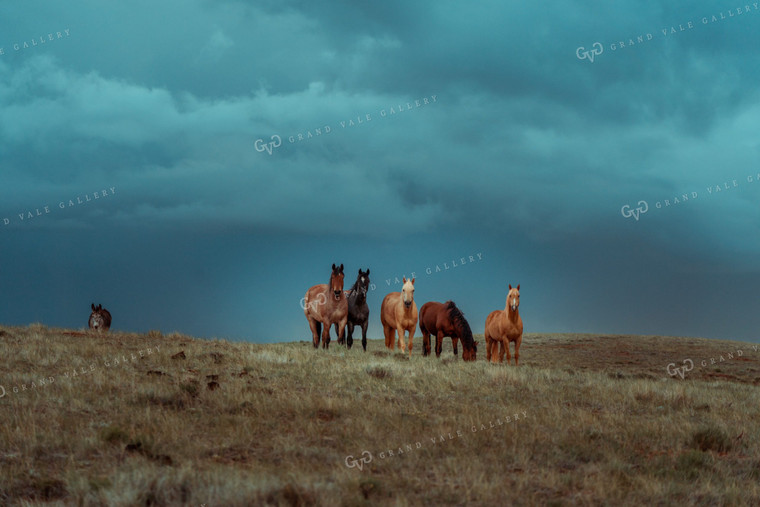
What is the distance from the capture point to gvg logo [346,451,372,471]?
26.8ft

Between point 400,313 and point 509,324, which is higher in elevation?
point 400,313

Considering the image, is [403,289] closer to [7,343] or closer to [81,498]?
[7,343]

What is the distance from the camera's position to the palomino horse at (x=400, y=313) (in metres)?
23.4

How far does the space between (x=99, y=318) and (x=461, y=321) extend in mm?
19150

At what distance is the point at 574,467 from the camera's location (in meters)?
8.82

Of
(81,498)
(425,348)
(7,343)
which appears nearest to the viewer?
(81,498)

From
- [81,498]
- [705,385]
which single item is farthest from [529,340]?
[81,498]

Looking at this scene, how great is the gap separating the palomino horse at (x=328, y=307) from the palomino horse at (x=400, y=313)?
242cm

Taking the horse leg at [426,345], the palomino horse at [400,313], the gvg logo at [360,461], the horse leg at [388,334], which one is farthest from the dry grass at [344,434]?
the horse leg at [388,334]

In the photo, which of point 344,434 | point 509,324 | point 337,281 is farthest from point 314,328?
point 344,434

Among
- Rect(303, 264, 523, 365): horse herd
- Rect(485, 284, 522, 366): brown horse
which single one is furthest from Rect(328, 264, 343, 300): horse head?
Rect(485, 284, 522, 366): brown horse

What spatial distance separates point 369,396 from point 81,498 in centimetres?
699

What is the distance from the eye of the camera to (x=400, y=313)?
2473 cm

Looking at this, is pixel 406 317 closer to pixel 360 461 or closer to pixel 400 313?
pixel 400 313
